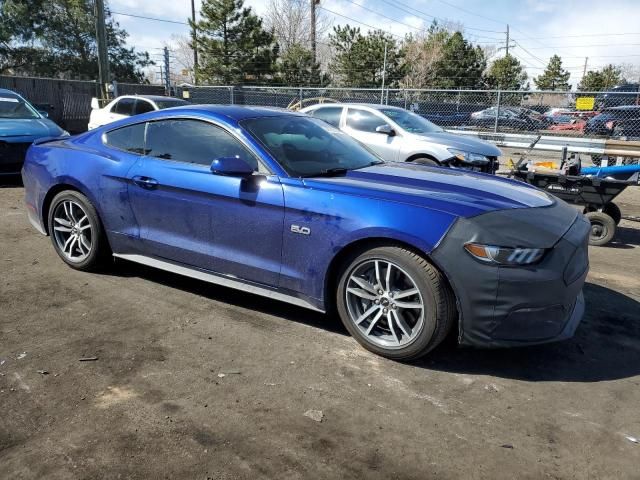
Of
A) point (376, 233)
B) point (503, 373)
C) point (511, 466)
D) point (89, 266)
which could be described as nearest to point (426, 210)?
point (376, 233)

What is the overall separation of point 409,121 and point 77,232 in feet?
21.6

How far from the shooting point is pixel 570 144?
13.3 meters

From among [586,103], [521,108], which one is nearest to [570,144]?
[586,103]

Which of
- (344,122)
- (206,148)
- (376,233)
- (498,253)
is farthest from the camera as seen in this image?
(344,122)

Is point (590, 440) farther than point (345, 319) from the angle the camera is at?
No

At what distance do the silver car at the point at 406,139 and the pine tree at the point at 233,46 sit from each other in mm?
29053

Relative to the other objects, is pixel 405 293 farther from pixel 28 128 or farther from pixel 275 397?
pixel 28 128

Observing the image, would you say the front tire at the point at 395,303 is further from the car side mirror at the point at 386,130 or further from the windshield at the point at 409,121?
the windshield at the point at 409,121

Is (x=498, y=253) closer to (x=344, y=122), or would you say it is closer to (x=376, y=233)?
(x=376, y=233)

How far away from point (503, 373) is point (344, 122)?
23.7ft

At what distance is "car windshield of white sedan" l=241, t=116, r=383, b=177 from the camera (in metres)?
3.93

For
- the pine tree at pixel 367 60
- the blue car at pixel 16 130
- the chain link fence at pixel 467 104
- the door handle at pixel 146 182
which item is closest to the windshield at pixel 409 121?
the chain link fence at pixel 467 104

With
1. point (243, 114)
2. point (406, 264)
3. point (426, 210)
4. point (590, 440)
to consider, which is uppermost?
point (243, 114)

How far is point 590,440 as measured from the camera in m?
2.73
